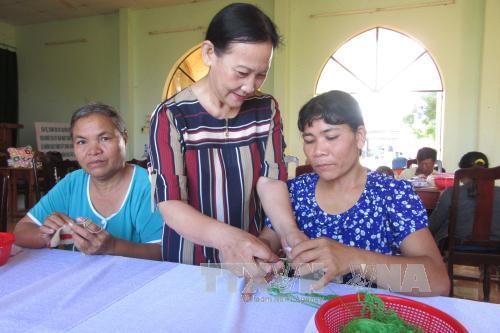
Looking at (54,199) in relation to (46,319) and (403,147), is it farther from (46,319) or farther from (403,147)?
(403,147)

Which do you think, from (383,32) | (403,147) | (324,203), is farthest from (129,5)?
(324,203)

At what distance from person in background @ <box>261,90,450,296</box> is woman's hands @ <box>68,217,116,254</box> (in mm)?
531

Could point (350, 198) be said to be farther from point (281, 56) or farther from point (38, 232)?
point (281, 56)

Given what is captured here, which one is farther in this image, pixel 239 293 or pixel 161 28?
pixel 161 28

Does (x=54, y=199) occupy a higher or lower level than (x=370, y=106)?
lower

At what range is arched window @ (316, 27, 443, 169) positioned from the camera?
5852 mm

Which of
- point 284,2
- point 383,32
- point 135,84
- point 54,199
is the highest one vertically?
point 284,2

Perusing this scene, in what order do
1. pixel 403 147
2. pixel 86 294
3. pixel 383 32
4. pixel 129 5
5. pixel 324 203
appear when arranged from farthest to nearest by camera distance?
pixel 129 5 < pixel 403 147 < pixel 383 32 < pixel 324 203 < pixel 86 294

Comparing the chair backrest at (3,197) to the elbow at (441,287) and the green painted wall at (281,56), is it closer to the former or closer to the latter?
the elbow at (441,287)

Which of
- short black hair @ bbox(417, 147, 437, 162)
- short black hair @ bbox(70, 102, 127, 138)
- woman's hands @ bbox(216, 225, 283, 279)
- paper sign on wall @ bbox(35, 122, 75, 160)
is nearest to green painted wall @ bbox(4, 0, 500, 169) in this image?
paper sign on wall @ bbox(35, 122, 75, 160)

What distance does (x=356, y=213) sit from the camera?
1295 mm

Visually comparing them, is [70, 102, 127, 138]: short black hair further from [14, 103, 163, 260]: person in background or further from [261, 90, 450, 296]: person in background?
[261, 90, 450, 296]: person in background

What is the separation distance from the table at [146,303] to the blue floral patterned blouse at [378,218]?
325mm

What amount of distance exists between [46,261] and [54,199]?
0.41 metres
